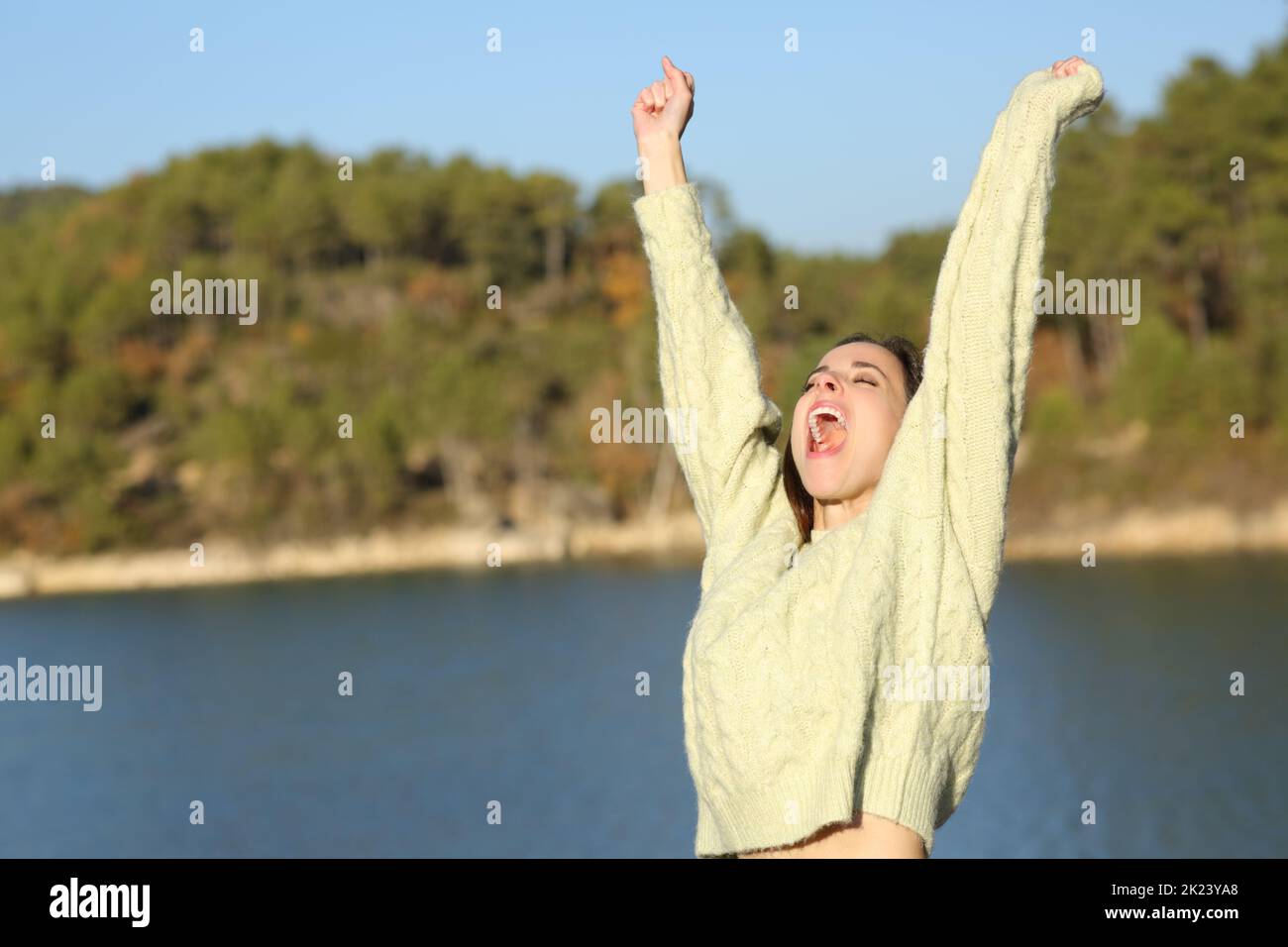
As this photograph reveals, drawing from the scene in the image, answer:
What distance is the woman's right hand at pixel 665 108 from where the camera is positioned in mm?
1854

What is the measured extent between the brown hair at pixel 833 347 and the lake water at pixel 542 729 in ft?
29.8

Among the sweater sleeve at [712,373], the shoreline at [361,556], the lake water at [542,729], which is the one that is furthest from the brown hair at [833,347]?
the shoreline at [361,556]

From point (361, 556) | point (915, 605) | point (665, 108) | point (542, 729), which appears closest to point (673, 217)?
point (665, 108)

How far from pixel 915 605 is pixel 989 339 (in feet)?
0.84

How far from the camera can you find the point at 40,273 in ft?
145

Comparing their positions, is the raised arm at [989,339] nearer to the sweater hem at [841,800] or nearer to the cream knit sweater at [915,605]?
the cream knit sweater at [915,605]

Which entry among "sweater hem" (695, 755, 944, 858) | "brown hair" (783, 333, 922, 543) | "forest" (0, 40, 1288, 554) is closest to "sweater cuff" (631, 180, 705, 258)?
"brown hair" (783, 333, 922, 543)

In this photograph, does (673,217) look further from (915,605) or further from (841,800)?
(841,800)

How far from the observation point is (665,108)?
187 cm

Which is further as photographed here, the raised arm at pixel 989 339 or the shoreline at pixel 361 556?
the shoreline at pixel 361 556

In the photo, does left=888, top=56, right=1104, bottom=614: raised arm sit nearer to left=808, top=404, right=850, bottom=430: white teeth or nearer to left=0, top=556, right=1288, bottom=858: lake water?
left=808, top=404, right=850, bottom=430: white teeth

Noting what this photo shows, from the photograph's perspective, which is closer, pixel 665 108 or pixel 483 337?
pixel 665 108
